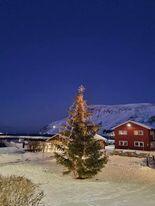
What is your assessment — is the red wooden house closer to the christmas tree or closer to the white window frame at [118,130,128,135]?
the white window frame at [118,130,128,135]

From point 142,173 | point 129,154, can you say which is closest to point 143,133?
point 129,154

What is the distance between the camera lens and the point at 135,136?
74812 millimetres

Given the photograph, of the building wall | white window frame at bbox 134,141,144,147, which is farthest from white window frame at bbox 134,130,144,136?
white window frame at bbox 134,141,144,147

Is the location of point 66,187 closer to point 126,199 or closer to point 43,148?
point 126,199

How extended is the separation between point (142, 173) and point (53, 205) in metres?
19.9

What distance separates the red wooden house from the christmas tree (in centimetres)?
4189

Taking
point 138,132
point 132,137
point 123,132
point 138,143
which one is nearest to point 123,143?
point 123,132

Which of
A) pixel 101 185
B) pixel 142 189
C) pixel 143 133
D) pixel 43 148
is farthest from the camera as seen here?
pixel 143 133

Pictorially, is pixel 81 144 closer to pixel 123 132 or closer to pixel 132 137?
pixel 132 137

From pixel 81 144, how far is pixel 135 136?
44.4 metres

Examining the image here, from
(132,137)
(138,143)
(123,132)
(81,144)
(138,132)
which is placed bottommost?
(81,144)

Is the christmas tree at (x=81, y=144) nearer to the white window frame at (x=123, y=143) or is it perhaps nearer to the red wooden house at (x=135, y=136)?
the red wooden house at (x=135, y=136)

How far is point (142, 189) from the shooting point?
24.3 m

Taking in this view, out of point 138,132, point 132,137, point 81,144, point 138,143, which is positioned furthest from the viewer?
point 132,137
